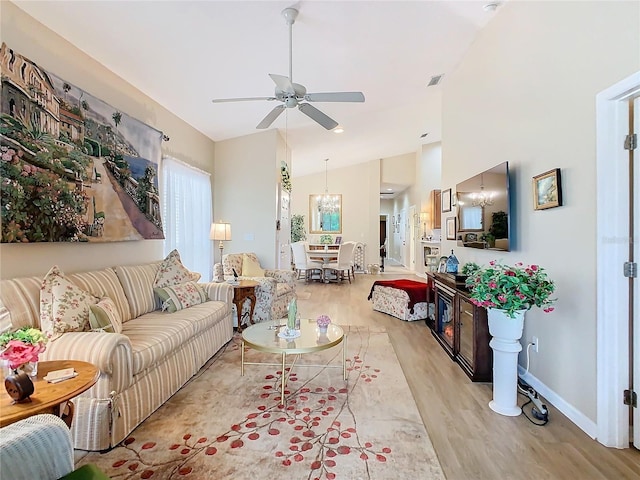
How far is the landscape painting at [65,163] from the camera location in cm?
221

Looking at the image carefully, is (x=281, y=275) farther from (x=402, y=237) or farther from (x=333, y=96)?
(x=402, y=237)

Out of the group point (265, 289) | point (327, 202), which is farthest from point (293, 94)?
point (327, 202)

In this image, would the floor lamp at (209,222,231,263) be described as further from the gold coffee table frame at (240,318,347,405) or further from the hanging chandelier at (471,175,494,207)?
the hanging chandelier at (471,175,494,207)

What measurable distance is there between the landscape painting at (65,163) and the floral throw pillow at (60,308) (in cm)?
40

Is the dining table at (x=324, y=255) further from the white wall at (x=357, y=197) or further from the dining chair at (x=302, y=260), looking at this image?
the white wall at (x=357, y=197)

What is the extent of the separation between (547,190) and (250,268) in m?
3.85

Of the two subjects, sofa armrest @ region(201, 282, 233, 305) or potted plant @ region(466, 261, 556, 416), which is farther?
sofa armrest @ region(201, 282, 233, 305)

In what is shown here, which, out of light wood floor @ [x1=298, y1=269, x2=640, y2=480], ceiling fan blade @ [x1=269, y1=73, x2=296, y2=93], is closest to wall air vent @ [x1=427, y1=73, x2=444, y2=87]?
→ ceiling fan blade @ [x1=269, y1=73, x2=296, y2=93]

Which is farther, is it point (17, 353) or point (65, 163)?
point (65, 163)

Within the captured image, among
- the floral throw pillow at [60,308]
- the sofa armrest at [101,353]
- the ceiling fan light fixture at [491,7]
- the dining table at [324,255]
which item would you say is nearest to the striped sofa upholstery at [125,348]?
the sofa armrest at [101,353]

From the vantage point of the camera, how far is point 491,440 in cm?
206

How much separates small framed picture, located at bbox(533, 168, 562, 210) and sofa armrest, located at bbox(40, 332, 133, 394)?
3.03m

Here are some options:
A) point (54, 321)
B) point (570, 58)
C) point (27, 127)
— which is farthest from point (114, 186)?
point (570, 58)

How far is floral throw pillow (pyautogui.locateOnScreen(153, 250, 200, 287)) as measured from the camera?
11.3 ft
